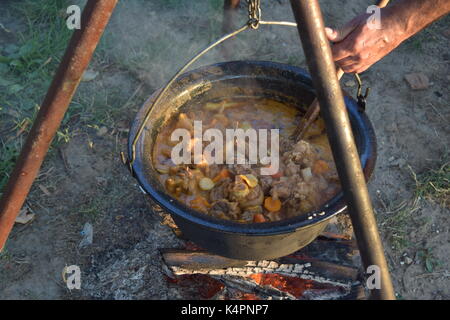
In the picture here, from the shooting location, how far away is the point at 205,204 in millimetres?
2408

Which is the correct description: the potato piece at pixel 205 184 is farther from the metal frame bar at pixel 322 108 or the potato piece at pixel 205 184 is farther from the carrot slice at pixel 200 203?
the metal frame bar at pixel 322 108

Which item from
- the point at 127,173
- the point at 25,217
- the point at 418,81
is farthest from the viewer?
the point at 418,81

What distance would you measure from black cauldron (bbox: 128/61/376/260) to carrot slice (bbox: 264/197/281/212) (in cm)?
19

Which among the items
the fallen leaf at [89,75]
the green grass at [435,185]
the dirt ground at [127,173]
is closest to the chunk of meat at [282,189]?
the dirt ground at [127,173]

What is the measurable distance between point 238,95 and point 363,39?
886 mm

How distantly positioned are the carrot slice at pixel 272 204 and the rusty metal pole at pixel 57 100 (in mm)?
1117

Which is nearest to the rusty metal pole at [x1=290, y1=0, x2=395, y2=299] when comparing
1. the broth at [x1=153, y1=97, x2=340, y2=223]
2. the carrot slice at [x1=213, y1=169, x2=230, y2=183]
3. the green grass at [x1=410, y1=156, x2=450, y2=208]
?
the broth at [x1=153, y1=97, x2=340, y2=223]

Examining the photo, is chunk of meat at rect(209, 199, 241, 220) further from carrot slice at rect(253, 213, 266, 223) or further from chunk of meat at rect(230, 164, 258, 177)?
chunk of meat at rect(230, 164, 258, 177)

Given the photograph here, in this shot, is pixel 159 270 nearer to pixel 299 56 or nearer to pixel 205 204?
pixel 205 204

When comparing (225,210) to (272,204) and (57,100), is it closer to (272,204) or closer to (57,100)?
(272,204)

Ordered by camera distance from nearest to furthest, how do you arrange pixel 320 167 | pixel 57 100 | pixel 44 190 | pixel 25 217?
pixel 57 100 → pixel 320 167 → pixel 25 217 → pixel 44 190

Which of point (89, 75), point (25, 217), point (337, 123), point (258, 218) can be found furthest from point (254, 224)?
point (89, 75)

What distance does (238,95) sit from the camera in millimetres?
2904

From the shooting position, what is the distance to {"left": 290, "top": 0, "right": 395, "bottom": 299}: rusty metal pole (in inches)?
64.1
